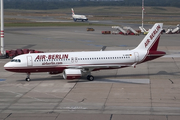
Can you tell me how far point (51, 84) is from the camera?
38.5 m

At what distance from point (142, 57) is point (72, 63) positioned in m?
8.35

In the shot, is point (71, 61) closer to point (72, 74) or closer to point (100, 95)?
point (72, 74)

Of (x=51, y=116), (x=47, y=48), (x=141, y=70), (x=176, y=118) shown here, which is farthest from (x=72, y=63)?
(x=47, y=48)

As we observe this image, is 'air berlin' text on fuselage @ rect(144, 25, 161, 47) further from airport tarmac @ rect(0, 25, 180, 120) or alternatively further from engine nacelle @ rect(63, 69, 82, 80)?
engine nacelle @ rect(63, 69, 82, 80)

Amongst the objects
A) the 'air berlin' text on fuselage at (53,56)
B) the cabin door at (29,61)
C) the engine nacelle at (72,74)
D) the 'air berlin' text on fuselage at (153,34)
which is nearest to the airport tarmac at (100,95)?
the engine nacelle at (72,74)

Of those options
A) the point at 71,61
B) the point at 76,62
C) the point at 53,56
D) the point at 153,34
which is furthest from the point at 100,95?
the point at 153,34

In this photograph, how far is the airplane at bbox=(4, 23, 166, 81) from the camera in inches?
1544

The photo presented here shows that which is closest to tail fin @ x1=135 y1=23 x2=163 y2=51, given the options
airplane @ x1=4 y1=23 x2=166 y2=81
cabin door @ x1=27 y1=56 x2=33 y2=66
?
airplane @ x1=4 y1=23 x2=166 y2=81

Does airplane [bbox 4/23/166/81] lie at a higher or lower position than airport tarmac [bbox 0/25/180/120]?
higher

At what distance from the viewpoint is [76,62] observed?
4012 centimetres

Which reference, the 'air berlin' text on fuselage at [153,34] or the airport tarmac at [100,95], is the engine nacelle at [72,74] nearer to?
the airport tarmac at [100,95]

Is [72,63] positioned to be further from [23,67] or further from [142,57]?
[142,57]

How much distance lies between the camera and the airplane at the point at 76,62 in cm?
3922

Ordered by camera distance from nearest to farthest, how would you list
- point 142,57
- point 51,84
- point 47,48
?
point 51,84 → point 142,57 → point 47,48
